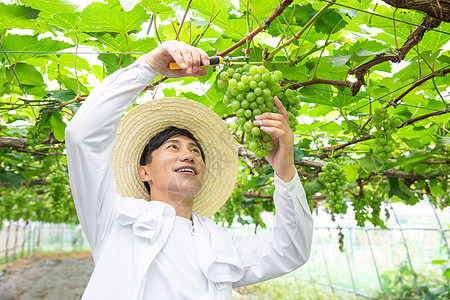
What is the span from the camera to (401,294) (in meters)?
9.08

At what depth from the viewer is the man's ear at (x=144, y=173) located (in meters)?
1.90

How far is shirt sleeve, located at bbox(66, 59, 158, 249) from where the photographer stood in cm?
127

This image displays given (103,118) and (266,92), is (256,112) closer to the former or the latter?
(266,92)

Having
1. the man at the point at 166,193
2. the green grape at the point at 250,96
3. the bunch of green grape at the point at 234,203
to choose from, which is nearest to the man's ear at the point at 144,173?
the man at the point at 166,193

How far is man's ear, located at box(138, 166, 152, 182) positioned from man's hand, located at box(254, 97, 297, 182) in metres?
0.69

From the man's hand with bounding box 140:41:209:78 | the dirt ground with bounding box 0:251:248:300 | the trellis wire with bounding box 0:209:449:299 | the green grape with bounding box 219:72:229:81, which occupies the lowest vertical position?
the dirt ground with bounding box 0:251:248:300

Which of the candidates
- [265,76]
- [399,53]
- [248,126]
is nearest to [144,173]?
[248,126]

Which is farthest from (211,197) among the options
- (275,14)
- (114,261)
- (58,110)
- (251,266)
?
(58,110)

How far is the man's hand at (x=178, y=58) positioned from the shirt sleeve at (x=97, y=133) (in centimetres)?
3

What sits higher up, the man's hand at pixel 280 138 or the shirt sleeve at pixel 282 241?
the man's hand at pixel 280 138

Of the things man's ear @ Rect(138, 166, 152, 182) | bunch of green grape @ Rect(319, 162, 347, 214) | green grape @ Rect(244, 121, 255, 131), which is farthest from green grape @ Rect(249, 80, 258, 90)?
bunch of green grape @ Rect(319, 162, 347, 214)

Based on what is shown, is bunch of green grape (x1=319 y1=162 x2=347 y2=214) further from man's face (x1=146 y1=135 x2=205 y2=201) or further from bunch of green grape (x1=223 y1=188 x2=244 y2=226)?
bunch of green grape (x1=223 y1=188 x2=244 y2=226)

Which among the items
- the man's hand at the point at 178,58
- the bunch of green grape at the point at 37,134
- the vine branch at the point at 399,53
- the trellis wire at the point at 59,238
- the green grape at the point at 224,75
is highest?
the bunch of green grape at the point at 37,134

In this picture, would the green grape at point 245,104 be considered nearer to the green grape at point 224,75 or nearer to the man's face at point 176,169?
the green grape at point 224,75
